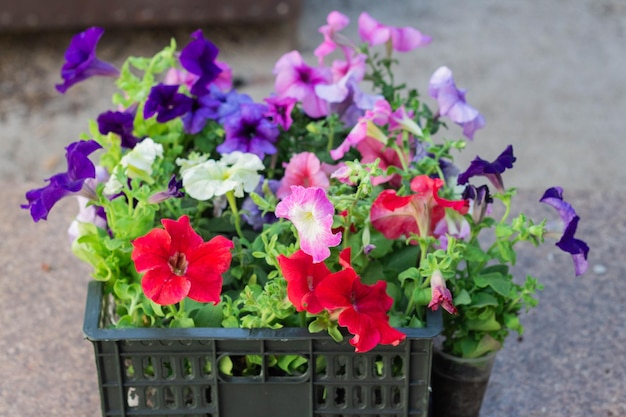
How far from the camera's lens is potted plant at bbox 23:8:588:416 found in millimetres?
A: 1301

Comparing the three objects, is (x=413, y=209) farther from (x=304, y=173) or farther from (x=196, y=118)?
(x=196, y=118)

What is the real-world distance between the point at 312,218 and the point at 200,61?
523 millimetres

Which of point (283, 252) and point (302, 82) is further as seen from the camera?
point (302, 82)

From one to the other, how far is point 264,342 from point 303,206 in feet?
0.74

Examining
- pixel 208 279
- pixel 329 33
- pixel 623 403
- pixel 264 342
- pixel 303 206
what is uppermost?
pixel 329 33

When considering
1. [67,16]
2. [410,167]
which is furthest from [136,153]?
[67,16]

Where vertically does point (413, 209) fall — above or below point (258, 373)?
above

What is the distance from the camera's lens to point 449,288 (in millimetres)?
1464

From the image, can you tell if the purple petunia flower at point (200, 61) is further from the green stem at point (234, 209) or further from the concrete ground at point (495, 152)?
the concrete ground at point (495, 152)

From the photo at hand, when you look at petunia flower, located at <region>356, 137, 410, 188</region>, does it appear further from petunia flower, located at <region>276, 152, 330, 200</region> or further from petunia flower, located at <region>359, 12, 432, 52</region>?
petunia flower, located at <region>359, 12, 432, 52</region>

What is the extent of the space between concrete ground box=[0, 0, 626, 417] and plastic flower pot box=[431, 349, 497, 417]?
0.35ft

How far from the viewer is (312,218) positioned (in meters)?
1.28

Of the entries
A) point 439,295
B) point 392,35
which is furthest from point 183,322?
point 392,35

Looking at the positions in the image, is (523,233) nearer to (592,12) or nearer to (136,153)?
(136,153)
